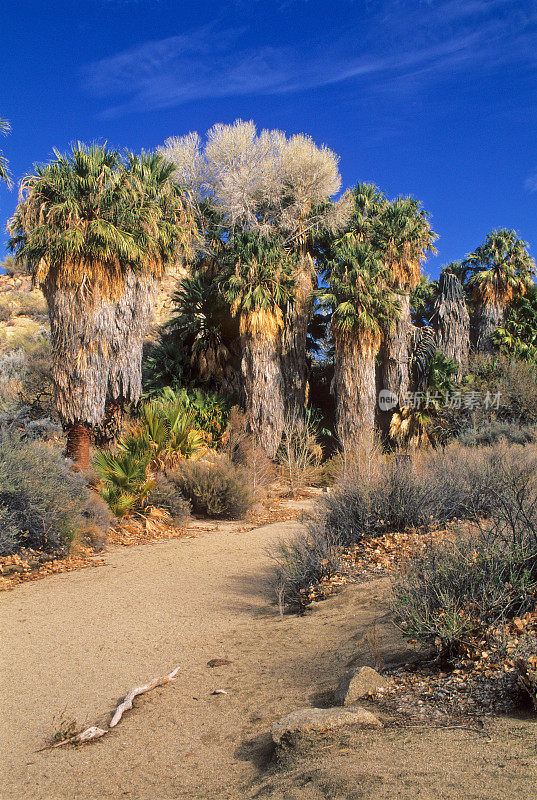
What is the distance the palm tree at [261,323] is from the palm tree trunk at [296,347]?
3.69 feet

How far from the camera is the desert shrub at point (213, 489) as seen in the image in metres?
13.3

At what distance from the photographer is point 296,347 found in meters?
21.7

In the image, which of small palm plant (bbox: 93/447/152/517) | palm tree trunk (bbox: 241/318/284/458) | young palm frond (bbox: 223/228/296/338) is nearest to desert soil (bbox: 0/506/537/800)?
small palm plant (bbox: 93/447/152/517)

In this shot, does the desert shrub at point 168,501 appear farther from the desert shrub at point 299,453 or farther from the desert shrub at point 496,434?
the desert shrub at point 496,434

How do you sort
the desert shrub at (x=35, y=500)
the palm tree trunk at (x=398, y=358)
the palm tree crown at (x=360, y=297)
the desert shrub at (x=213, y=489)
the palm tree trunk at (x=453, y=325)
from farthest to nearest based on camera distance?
the palm tree trunk at (x=453, y=325) → the palm tree trunk at (x=398, y=358) → the palm tree crown at (x=360, y=297) → the desert shrub at (x=213, y=489) → the desert shrub at (x=35, y=500)

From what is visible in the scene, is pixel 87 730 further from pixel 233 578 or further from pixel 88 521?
pixel 88 521

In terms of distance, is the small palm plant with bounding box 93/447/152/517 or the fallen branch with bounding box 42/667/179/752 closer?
the fallen branch with bounding box 42/667/179/752

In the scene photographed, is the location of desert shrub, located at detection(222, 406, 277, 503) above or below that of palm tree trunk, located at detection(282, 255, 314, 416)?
below

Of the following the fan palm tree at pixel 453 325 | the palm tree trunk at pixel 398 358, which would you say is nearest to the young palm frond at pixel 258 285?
the palm tree trunk at pixel 398 358

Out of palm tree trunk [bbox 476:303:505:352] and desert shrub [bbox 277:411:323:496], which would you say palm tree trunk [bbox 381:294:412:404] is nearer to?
desert shrub [bbox 277:411:323:496]

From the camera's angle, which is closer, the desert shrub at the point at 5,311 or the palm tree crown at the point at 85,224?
the palm tree crown at the point at 85,224

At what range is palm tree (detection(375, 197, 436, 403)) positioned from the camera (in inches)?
866

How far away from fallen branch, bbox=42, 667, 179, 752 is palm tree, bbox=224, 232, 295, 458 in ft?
47.4

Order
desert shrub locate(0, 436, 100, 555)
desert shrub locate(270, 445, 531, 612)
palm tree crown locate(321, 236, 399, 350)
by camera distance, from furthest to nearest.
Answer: palm tree crown locate(321, 236, 399, 350) < desert shrub locate(0, 436, 100, 555) < desert shrub locate(270, 445, 531, 612)
